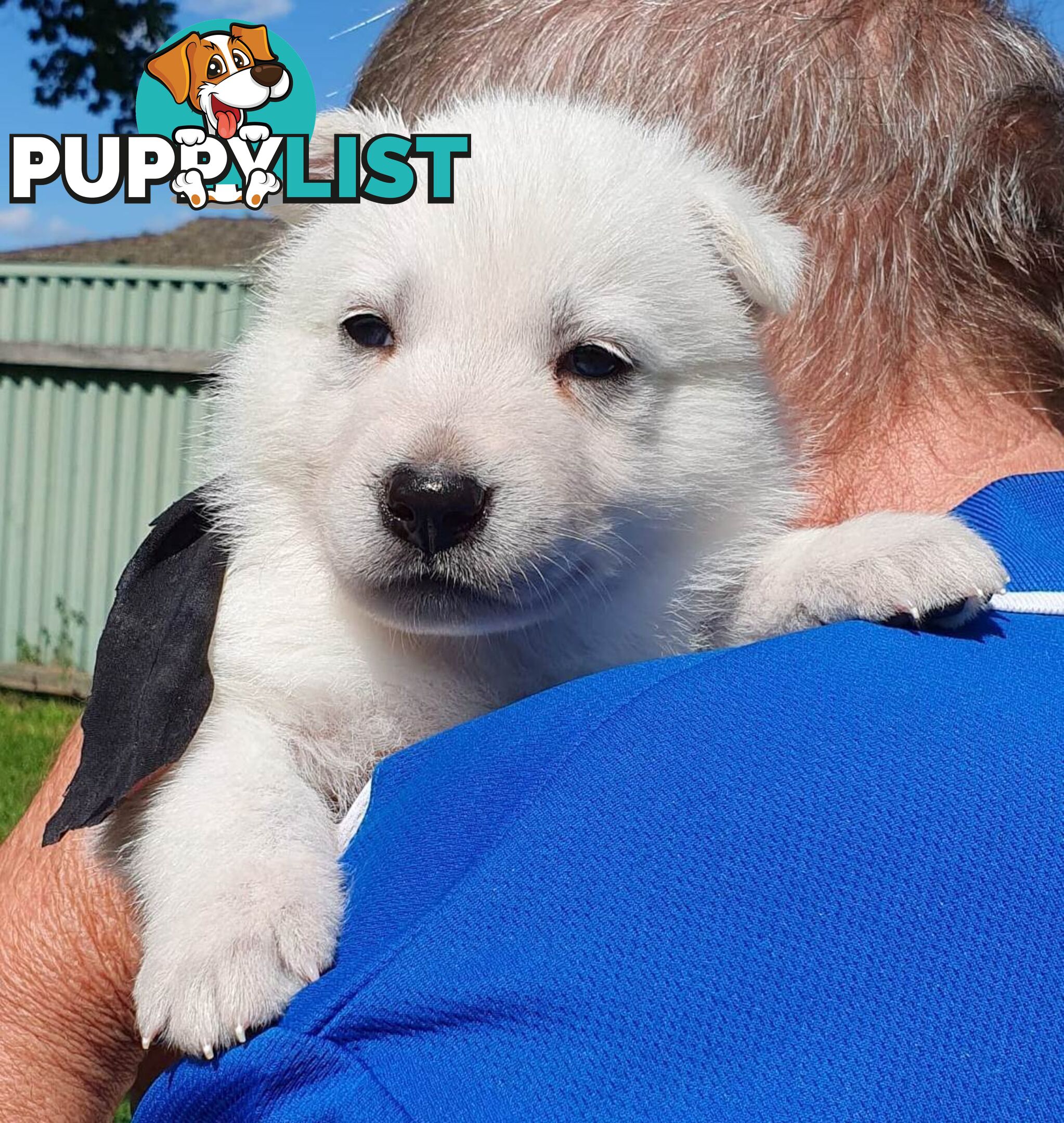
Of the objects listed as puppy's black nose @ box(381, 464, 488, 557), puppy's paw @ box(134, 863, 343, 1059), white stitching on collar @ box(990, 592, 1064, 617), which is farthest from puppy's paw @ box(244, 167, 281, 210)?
white stitching on collar @ box(990, 592, 1064, 617)

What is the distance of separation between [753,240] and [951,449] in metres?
0.53

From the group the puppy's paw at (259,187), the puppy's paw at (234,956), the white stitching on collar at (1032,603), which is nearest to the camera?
the puppy's paw at (234,956)

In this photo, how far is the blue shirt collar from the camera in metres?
1.77

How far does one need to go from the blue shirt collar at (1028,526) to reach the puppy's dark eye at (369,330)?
1.06 m

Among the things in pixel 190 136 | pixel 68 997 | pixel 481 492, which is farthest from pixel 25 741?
pixel 481 492

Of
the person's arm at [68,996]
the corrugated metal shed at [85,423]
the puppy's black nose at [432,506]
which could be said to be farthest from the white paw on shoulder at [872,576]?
the corrugated metal shed at [85,423]

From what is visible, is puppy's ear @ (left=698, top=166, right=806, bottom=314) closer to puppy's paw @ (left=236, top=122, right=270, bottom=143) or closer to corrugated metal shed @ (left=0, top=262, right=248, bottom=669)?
puppy's paw @ (left=236, top=122, right=270, bottom=143)

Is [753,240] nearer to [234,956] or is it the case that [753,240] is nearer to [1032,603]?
[1032,603]

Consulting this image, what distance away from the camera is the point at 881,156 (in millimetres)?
2307

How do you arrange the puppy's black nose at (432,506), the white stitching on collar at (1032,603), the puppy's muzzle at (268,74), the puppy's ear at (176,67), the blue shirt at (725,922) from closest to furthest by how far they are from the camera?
the blue shirt at (725,922)
the white stitching on collar at (1032,603)
the puppy's black nose at (432,506)
the puppy's muzzle at (268,74)
the puppy's ear at (176,67)

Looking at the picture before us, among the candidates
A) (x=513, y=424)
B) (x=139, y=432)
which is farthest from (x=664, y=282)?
(x=139, y=432)

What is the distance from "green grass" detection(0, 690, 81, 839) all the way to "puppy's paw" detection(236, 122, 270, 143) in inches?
150

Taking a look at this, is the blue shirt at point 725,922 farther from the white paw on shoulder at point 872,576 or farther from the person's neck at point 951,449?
the person's neck at point 951,449

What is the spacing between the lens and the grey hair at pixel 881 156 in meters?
2.31
